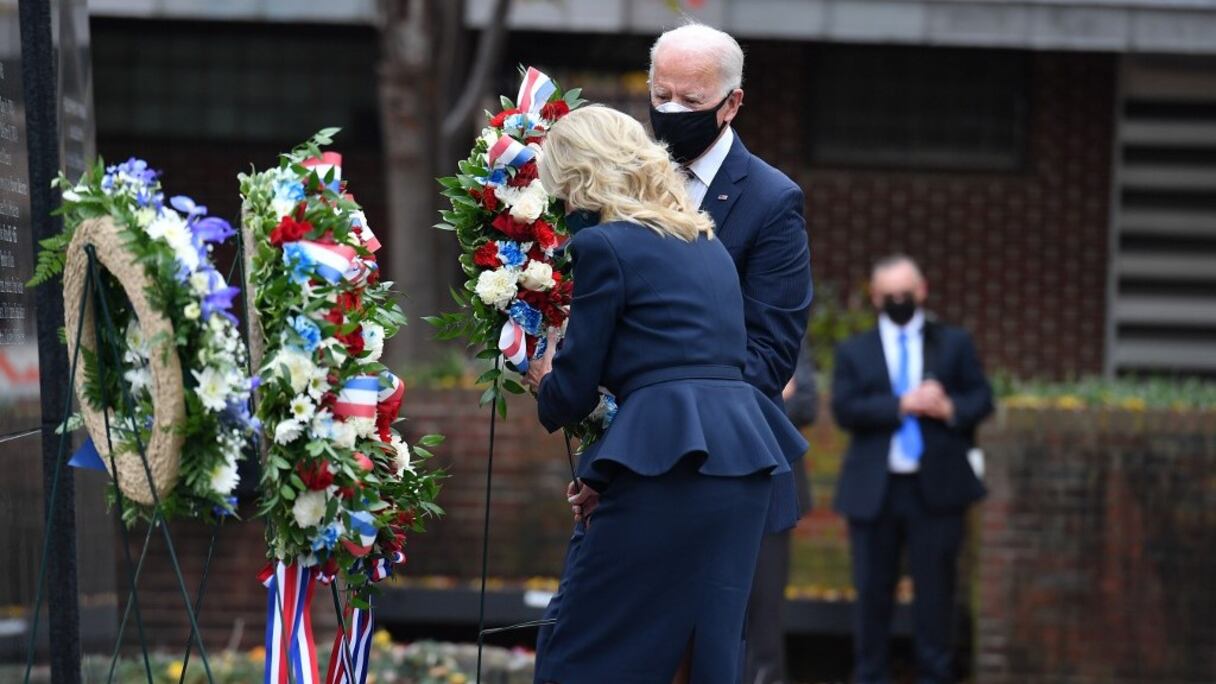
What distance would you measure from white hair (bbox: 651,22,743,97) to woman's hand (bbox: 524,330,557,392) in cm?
74

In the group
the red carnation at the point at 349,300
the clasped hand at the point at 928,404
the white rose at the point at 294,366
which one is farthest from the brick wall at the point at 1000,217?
the white rose at the point at 294,366

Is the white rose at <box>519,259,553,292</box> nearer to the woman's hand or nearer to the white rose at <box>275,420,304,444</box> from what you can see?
the woman's hand

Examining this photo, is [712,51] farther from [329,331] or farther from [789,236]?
[329,331]

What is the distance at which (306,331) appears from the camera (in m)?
4.04

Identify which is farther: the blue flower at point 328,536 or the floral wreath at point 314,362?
the blue flower at point 328,536

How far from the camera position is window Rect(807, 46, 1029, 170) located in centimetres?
1256

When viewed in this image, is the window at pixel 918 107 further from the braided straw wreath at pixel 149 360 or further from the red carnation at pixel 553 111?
the braided straw wreath at pixel 149 360

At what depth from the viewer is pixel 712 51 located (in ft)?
14.8

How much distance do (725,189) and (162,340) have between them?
62.0 inches

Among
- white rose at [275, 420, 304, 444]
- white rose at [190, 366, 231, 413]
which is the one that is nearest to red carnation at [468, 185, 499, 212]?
white rose at [275, 420, 304, 444]

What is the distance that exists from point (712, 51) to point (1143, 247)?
899cm

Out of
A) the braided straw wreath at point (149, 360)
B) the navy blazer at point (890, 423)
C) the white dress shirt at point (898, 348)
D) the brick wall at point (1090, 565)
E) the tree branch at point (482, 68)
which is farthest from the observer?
the tree branch at point (482, 68)

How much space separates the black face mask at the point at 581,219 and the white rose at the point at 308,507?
0.88m

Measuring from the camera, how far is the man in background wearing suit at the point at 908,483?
8.40 m
